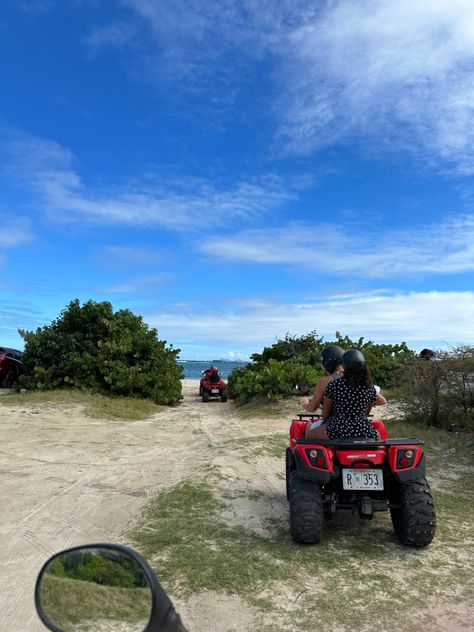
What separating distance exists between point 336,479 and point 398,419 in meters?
7.31

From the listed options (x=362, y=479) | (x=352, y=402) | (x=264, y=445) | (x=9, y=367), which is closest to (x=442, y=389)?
(x=264, y=445)

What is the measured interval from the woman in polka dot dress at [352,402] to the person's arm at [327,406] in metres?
0.09

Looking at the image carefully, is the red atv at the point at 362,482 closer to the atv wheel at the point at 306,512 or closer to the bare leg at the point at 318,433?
the atv wheel at the point at 306,512

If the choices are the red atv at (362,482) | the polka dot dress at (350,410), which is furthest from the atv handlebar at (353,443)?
the polka dot dress at (350,410)

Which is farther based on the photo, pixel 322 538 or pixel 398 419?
pixel 398 419

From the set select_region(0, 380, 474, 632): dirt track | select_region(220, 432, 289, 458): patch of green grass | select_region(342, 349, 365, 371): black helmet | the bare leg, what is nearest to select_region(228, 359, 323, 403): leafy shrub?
select_region(0, 380, 474, 632): dirt track

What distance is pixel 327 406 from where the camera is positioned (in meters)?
5.11

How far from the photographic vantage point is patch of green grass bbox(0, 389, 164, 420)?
A: 47.6 ft

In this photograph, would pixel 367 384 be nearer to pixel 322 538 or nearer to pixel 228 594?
pixel 322 538

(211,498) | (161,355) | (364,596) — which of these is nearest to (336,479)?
(364,596)

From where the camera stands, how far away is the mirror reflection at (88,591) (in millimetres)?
1829

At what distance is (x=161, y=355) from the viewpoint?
740 inches

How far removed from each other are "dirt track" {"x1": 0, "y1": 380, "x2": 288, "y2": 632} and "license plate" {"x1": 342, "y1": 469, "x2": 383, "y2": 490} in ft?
7.11

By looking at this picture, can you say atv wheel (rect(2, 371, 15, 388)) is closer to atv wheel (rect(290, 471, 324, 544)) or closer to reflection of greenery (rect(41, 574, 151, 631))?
atv wheel (rect(290, 471, 324, 544))
